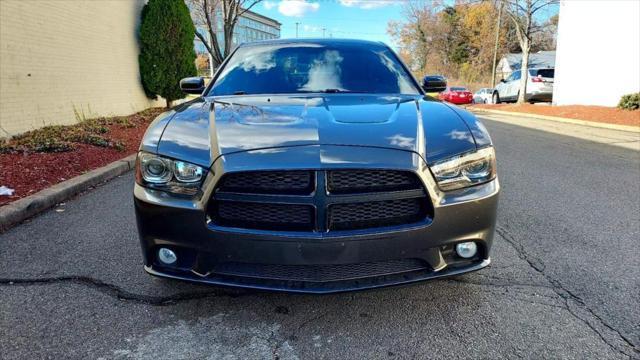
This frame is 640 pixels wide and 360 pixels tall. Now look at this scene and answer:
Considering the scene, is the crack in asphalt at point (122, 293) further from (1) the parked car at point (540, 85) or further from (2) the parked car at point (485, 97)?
(2) the parked car at point (485, 97)

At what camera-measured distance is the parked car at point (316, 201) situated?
2041 millimetres

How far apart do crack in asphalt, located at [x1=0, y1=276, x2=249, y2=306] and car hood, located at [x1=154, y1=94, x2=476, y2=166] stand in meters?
0.90

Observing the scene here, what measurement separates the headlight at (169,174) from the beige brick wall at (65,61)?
20.4ft

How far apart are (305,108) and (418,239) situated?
1048 mm

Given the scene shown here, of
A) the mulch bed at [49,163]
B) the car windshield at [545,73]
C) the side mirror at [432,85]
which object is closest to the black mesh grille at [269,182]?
the side mirror at [432,85]

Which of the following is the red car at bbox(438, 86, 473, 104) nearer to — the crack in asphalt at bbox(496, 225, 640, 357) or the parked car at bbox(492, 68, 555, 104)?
the parked car at bbox(492, 68, 555, 104)

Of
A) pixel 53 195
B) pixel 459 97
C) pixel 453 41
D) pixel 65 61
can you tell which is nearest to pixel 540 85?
pixel 459 97

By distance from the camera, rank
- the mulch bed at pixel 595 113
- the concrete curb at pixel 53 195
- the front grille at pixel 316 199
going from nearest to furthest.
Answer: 1. the front grille at pixel 316 199
2. the concrete curb at pixel 53 195
3. the mulch bed at pixel 595 113

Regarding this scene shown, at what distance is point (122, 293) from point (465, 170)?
2115 millimetres

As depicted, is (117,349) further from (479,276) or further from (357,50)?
(357,50)

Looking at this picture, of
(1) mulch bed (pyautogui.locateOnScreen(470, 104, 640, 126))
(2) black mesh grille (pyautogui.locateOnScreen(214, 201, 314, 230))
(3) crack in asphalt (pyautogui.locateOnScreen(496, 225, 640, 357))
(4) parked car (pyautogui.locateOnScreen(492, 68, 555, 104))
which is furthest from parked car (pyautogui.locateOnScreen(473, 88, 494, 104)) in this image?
(2) black mesh grille (pyautogui.locateOnScreen(214, 201, 314, 230))

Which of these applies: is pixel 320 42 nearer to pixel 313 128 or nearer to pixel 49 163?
pixel 313 128

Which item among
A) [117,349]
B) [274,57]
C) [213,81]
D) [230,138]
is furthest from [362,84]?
[117,349]

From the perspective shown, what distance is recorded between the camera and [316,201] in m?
2.02
